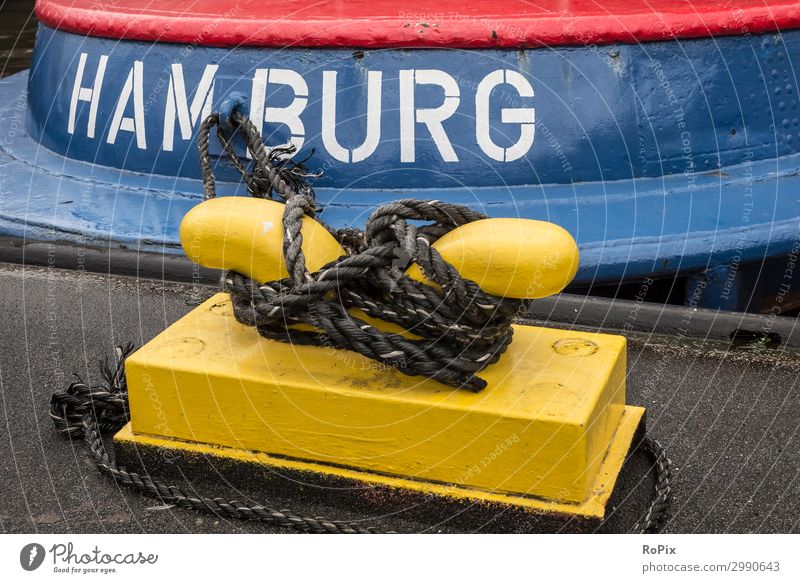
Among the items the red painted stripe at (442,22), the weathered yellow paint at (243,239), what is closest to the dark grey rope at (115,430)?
the weathered yellow paint at (243,239)

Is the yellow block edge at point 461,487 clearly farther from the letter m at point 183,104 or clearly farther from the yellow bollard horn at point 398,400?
the letter m at point 183,104

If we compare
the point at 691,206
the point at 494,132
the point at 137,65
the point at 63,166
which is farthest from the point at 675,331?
the point at 63,166

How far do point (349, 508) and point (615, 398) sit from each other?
45 cm

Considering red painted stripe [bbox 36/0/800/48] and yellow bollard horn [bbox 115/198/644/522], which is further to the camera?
red painted stripe [bbox 36/0/800/48]

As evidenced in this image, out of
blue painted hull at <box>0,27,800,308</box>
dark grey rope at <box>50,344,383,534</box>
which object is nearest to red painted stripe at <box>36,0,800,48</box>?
blue painted hull at <box>0,27,800,308</box>

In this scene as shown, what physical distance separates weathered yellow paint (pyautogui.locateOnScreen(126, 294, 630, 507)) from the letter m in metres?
1.11

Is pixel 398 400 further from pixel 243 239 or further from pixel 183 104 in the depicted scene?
pixel 183 104

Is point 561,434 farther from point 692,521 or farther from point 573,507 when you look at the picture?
point 692,521

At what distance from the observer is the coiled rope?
4.90 feet

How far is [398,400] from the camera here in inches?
59.5

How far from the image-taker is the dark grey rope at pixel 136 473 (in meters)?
1.58
